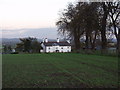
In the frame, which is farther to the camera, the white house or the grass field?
the white house

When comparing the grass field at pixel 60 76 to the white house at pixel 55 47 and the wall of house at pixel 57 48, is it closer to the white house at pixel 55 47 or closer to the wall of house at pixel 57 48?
the white house at pixel 55 47

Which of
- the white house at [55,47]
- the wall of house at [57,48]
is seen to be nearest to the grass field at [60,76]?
the white house at [55,47]

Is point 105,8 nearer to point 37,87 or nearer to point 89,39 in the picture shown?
point 89,39

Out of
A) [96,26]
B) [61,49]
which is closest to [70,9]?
[96,26]

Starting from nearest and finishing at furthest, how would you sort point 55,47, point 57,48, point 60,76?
point 60,76 < point 55,47 < point 57,48

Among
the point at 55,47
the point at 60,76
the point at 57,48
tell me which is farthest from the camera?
the point at 57,48

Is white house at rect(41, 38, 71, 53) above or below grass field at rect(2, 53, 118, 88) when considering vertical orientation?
above

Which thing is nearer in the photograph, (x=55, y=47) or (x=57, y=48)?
(x=55, y=47)

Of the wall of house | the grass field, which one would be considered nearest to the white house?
the wall of house

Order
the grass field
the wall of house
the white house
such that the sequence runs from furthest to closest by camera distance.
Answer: the wall of house < the white house < the grass field

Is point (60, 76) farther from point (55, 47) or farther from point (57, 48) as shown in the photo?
point (57, 48)

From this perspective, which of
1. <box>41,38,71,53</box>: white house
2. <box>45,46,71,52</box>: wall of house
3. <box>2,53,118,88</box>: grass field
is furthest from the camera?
<box>45,46,71,52</box>: wall of house

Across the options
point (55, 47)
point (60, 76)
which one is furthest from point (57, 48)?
point (60, 76)

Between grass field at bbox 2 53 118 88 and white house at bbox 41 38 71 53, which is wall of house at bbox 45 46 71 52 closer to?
white house at bbox 41 38 71 53
